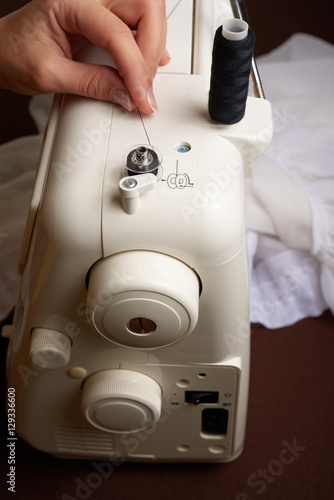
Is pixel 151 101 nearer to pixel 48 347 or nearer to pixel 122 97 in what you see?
pixel 122 97

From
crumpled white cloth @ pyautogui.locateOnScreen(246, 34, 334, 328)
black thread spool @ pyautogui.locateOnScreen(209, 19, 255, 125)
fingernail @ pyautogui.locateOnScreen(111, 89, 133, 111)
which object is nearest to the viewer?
black thread spool @ pyautogui.locateOnScreen(209, 19, 255, 125)

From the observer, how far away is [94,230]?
0.81 metres

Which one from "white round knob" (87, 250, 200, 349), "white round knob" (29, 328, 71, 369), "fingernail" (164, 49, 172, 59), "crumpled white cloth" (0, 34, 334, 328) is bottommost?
"crumpled white cloth" (0, 34, 334, 328)

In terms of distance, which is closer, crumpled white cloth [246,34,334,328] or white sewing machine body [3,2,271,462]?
white sewing machine body [3,2,271,462]

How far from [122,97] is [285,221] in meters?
0.67

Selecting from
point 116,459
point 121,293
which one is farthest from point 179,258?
point 116,459

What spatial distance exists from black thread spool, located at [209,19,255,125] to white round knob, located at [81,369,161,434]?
45 centimetres

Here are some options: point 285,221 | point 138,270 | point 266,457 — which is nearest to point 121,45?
point 138,270

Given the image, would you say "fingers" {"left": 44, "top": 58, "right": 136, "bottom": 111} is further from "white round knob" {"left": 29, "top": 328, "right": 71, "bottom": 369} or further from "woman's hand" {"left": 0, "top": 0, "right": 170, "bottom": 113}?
"white round knob" {"left": 29, "top": 328, "right": 71, "bottom": 369}

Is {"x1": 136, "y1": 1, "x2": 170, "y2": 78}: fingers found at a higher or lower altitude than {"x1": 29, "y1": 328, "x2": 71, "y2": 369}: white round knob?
higher

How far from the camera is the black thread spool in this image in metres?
0.79

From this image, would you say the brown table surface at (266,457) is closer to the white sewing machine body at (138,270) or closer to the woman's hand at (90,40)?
the white sewing machine body at (138,270)

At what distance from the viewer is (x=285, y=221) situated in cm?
145

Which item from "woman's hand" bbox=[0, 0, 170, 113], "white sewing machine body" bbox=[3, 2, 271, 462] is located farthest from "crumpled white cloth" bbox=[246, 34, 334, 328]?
"woman's hand" bbox=[0, 0, 170, 113]
